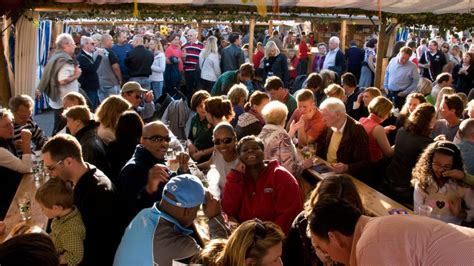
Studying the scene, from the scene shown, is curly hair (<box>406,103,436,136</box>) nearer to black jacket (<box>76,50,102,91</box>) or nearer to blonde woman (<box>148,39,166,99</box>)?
black jacket (<box>76,50,102,91</box>)

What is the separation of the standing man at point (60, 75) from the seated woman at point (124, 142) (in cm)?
368

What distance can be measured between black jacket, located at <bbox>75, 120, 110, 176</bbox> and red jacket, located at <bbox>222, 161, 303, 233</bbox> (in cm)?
109

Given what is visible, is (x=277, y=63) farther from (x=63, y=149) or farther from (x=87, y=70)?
(x=63, y=149)

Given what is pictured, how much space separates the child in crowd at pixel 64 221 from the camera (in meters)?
2.91

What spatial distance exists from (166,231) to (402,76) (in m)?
8.05

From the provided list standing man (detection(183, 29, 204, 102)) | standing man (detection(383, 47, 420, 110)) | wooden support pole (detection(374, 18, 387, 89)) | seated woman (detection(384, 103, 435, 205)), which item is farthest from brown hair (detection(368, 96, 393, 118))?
standing man (detection(183, 29, 204, 102))

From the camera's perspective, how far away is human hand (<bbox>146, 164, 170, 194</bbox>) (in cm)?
350

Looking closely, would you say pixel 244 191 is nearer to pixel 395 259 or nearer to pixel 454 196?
pixel 454 196

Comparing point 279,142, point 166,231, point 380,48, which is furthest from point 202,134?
point 380,48

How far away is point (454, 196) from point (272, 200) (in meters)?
1.30

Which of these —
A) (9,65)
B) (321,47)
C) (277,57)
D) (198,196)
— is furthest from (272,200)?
(321,47)

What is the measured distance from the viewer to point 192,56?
11.6 m

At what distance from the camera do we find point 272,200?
3.63 m

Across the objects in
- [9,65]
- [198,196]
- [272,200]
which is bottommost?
[272,200]
